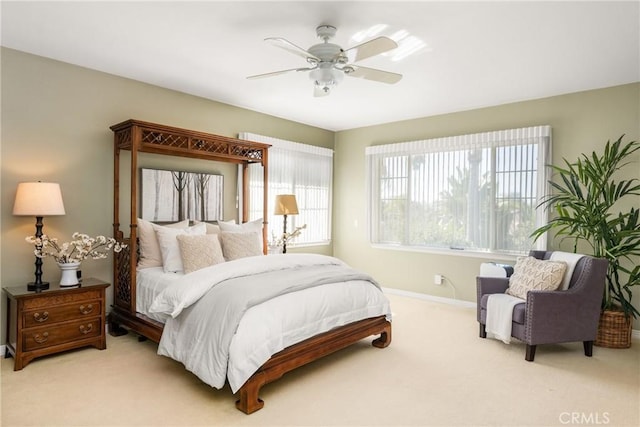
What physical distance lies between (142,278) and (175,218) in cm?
97

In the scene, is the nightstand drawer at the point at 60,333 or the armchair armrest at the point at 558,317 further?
the armchair armrest at the point at 558,317

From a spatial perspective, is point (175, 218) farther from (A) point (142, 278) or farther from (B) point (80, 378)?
(B) point (80, 378)

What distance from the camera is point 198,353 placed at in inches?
107

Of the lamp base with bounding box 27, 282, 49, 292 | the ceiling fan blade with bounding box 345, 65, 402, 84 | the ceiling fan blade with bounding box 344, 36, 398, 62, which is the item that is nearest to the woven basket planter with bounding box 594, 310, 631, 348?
the ceiling fan blade with bounding box 345, 65, 402, 84

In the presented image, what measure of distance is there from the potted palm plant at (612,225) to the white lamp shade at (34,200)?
4721 mm

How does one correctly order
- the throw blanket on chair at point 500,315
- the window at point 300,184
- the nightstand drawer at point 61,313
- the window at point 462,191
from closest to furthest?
1. the nightstand drawer at point 61,313
2. the throw blanket on chair at point 500,315
3. the window at point 462,191
4. the window at point 300,184

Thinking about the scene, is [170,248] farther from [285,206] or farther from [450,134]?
[450,134]

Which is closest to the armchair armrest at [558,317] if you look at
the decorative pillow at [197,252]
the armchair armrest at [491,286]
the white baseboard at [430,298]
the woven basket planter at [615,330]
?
the woven basket planter at [615,330]

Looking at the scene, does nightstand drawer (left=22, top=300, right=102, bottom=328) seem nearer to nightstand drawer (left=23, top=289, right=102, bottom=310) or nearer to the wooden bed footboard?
nightstand drawer (left=23, top=289, right=102, bottom=310)

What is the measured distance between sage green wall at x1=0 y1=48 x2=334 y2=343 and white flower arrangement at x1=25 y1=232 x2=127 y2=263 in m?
0.11

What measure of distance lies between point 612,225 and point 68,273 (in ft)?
16.6

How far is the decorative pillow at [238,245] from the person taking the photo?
402 cm

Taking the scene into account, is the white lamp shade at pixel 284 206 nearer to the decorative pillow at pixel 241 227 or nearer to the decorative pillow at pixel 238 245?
the decorative pillow at pixel 241 227

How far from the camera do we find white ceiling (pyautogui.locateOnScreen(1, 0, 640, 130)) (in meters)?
2.70
